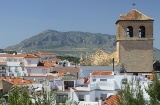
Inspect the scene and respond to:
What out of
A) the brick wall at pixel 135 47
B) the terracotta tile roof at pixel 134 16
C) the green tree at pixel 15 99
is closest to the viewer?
the green tree at pixel 15 99

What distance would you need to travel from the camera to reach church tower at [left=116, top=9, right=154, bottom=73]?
42.6m

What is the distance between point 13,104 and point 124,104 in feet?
22.7

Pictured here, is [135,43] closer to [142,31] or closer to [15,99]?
[142,31]

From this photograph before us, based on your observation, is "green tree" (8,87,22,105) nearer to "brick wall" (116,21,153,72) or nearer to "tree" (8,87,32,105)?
"tree" (8,87,32,105)

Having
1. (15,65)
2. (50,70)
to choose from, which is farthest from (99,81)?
(15,65)

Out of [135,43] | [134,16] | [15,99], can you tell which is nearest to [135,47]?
[135,43]

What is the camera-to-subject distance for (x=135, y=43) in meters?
42.6

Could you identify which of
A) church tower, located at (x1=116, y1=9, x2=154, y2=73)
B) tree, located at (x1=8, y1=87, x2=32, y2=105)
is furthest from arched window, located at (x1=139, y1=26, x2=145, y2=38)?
tree, located at (x1=8, y1=87, x2=32, y2=105)

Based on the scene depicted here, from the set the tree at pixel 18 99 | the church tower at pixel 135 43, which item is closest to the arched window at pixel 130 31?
the church tower at pixel 135 43

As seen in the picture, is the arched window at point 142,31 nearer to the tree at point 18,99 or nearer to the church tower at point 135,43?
the church tower at point 135,43

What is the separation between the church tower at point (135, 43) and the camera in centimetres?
4256

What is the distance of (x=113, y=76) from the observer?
39.0 metres

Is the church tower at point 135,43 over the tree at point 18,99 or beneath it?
over

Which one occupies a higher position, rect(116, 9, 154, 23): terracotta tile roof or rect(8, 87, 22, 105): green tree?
rect(116, 9, 154, 23): terracotta tile roof
